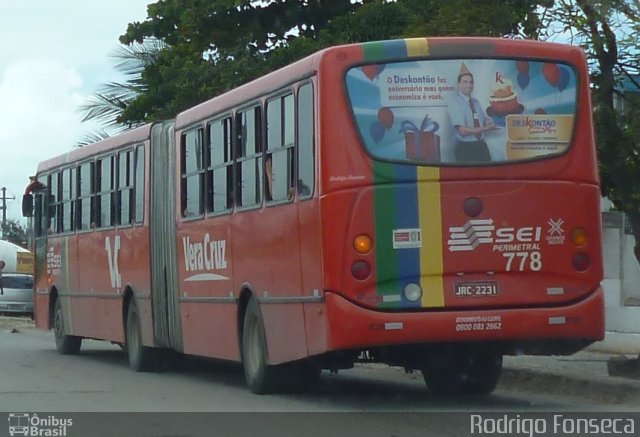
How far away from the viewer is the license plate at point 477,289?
473 inches

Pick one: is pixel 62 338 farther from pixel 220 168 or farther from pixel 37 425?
pixel 37 425

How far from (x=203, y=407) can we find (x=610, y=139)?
16.8ft

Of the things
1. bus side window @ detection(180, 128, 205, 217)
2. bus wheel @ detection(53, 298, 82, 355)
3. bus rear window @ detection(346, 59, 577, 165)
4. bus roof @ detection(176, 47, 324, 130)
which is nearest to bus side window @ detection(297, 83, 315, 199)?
bus roof @ detection(176, 47, 324, 130)

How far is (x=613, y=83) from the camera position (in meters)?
14.7

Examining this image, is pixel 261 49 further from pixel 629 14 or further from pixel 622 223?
pixel 629 14

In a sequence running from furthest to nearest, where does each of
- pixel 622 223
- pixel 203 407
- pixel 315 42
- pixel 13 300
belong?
pixel 13 300, pixel 315 42, pixel 622 223, pixel 203 407

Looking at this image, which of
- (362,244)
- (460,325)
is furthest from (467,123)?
(460,325)

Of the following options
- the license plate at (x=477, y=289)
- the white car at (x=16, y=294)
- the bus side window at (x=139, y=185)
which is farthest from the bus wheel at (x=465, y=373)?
the white car at (x=16, y=294)

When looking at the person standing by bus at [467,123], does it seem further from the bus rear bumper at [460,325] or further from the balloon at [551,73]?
the bus rear bumper at [460,325]

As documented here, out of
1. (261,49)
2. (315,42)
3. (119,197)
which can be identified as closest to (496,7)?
(119,197)

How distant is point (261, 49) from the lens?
29.7 m

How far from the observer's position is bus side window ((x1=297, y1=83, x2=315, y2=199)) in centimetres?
1235

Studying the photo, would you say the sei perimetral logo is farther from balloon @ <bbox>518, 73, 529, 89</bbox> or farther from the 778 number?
balloon @ <bbox>518, 73, 529, 89</bbox>

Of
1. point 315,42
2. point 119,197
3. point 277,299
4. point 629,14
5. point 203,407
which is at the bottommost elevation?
point 203,407
